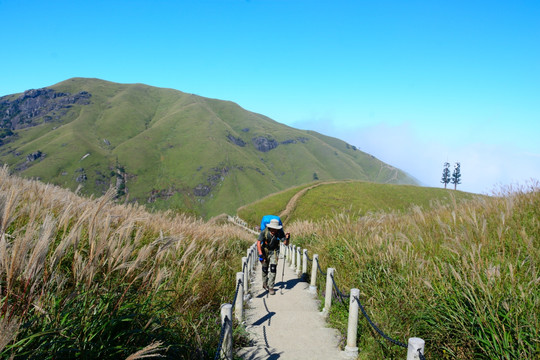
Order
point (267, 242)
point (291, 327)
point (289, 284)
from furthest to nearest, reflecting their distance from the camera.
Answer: point (289, 284) < point (267, 242) < point (291, 327)

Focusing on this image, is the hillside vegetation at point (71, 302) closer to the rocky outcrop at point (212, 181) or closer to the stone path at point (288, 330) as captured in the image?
the stone path at point (288, 330)

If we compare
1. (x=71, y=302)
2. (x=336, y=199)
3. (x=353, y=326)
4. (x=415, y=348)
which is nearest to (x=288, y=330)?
(x=353, y=326)

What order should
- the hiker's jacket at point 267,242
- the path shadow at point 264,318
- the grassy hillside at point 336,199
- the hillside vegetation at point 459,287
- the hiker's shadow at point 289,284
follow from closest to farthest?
the hillside vegetation at point 459,287, the path shadow at point 264,318, the hiker's jacket at point 267,242, the hiker's shadow at point 289,284, the grassy hillside at point 336,199

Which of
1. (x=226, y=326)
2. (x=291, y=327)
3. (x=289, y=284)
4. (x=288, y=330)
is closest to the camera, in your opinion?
(x=226, y=326)

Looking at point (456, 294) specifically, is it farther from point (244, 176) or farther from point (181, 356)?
point (244, 176)

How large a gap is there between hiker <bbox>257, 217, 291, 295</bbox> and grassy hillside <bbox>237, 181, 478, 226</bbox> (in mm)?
55913

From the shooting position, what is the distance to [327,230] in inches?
459

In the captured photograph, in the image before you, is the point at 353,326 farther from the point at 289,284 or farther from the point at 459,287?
the point at 289,284

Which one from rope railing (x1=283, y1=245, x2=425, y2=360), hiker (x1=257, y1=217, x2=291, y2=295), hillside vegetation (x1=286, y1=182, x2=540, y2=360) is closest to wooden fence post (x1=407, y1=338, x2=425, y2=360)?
rope railing (x1=283, y1=245, x2=425, y2=360)

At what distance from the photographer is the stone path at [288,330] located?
468 centimetres

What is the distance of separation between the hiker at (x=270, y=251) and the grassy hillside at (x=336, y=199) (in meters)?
55.9

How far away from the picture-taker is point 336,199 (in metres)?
73.4

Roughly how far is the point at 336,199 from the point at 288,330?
69.6 m

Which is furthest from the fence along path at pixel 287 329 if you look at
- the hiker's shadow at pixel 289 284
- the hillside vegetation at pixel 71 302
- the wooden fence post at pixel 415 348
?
the wooden fence post at pixel 415 348
